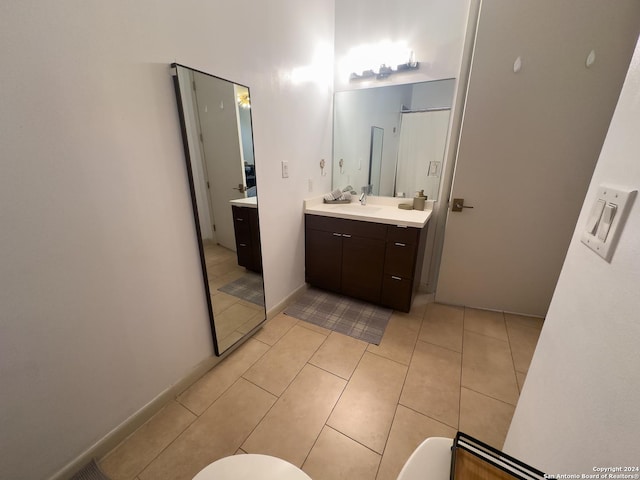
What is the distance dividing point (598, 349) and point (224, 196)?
5.29ft

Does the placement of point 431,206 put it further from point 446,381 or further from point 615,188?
point 615,188

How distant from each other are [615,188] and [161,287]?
64.0 inches

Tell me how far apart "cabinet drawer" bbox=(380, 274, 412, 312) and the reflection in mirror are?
2.89 feet

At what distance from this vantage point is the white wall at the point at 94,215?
807 millimetres

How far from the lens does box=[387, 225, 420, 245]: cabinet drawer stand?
1899 millimetres

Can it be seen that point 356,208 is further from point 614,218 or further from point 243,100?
point 614,218

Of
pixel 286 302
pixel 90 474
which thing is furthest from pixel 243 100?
pixel 90 474

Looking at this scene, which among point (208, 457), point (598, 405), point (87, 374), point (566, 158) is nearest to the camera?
point (598, 405)

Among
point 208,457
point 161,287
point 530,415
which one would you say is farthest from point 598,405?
point 161,287

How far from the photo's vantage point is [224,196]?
1520mm

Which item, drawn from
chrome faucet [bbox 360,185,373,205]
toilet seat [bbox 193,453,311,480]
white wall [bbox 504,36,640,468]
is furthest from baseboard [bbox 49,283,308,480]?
chrome faucet [bbox 360,185,373,205]

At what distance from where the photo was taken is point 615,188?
467 millimetres

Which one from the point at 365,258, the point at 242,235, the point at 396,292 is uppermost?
the point at 242,235

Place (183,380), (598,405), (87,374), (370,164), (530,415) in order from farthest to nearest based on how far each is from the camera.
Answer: (370,164), (183,380), (87,374), (530,415), (598,405)
